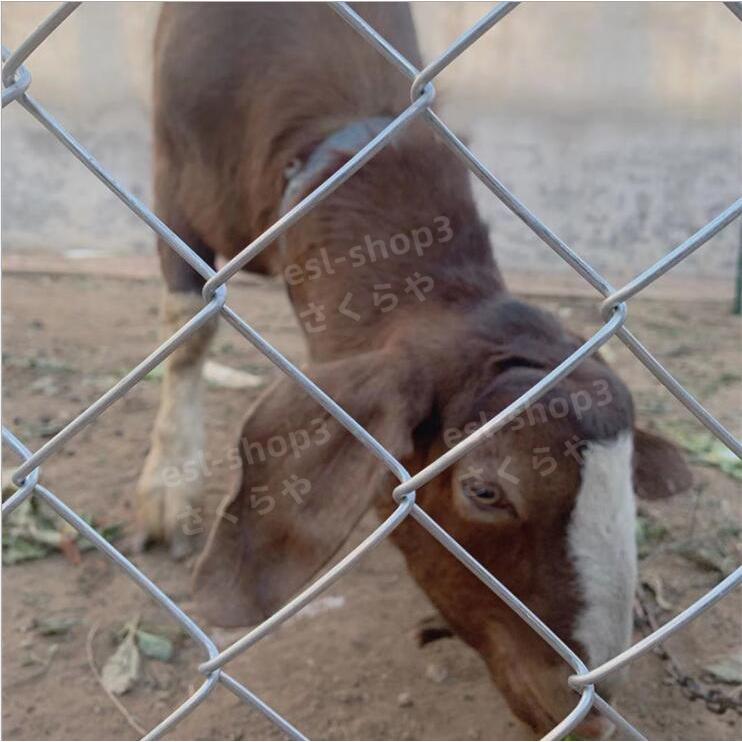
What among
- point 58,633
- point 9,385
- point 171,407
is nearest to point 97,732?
point 58,633

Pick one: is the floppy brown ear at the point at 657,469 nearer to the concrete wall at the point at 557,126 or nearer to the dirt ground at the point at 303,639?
the dirt ground at the point at 303,639

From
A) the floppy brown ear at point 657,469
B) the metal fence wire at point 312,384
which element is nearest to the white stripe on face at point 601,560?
the floppy brown ear at point 657,469

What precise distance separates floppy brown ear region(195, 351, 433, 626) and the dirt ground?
13 centimetres

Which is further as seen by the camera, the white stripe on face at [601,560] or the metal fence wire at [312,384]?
the white stripe on face at [601,560]

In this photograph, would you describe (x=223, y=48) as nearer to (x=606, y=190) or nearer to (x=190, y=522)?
(x=190, y=522)

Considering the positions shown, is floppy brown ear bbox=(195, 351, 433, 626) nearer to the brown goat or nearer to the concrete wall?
the brown goat

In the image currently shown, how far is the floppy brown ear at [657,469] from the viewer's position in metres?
2.36

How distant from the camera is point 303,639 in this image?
2.51 metres

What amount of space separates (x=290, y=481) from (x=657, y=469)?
992 mm

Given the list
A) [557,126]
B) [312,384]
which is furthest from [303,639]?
[557,126]

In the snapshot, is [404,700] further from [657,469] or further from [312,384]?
[312,384]

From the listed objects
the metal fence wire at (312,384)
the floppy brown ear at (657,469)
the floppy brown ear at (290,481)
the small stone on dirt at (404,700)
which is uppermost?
the metal fence wire at (312,384)

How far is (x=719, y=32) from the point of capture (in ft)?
24.1

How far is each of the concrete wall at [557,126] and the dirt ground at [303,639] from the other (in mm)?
4061
